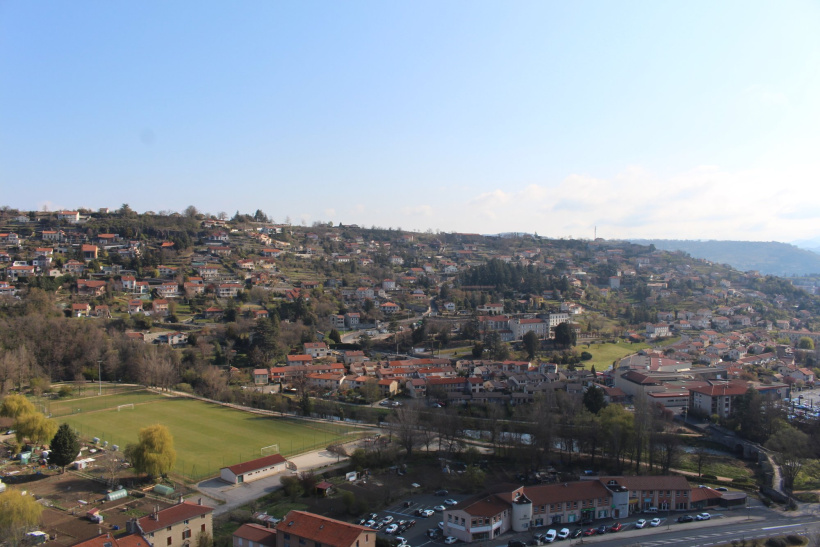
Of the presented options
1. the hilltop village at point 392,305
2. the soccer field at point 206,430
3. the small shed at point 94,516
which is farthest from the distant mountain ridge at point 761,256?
the small shed at point 94,516

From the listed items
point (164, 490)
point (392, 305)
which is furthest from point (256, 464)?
point (392, 305)

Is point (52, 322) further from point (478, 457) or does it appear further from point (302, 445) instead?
point (478, 457)

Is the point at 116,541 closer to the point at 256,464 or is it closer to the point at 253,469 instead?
the point at 253,469

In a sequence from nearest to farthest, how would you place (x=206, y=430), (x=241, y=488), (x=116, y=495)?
(x=116, y=495)
(x=241, y=488)
(x=206, y=430)

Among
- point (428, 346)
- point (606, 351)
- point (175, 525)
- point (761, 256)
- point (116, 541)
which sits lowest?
point (175, 525)

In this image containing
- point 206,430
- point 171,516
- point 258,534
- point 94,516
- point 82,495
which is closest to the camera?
point 258,534

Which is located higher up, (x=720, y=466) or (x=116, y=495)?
(x=720, y=466)
